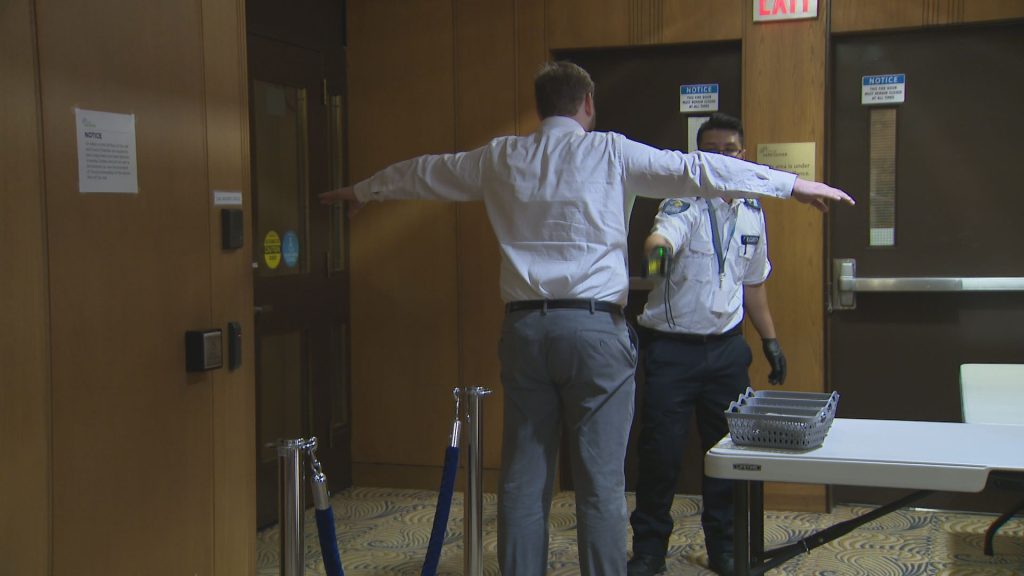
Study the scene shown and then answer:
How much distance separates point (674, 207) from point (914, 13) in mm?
1457

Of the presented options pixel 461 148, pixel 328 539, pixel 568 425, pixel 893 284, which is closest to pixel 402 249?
pixel 461 148

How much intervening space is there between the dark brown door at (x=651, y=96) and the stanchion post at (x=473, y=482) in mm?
1802

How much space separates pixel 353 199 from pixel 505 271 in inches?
22.7

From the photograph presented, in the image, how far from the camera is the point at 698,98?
443 centimetres

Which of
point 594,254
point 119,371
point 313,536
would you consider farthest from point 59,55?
point 313,536

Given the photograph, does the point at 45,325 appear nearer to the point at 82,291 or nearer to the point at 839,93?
the point at 82,291

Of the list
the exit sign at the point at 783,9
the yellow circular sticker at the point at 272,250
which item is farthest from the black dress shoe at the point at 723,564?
the exit sign at the point at 783,9

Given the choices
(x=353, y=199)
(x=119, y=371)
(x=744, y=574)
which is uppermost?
(x=353, y=199)

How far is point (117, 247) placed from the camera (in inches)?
91.4

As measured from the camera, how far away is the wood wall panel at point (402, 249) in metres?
4.65

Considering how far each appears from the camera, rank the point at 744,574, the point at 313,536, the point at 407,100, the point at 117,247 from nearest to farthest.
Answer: the point at 117,247, the point at 744,574, the point at 313,536, the point at 407,100

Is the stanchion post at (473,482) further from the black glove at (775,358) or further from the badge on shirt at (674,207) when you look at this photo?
the black glove at (775,358)

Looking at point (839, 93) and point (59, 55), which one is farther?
point (839, 93)

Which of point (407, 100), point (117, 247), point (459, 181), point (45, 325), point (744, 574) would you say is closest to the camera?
point (45, 325)
